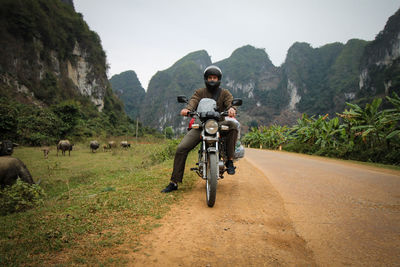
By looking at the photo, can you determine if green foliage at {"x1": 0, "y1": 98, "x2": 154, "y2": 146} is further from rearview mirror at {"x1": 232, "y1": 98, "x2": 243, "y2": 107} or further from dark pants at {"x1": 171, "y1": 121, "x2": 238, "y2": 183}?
rearview mirror at {"x1": 232, "y1": 98, "x2": 243, "y2": 107}

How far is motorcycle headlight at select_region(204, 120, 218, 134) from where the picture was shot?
310 cm

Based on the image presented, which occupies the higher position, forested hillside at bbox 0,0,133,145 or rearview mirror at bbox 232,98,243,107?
forested hillside at bbox 0,0,133,145

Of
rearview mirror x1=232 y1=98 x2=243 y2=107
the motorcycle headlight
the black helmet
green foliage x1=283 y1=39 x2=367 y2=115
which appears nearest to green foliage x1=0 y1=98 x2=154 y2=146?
the black helmet

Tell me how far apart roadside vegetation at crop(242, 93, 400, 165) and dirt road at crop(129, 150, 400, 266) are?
6531mm

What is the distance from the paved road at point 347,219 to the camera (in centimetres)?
181

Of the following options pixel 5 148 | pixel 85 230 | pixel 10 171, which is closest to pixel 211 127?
pixel 85 230

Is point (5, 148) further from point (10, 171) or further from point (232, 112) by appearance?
point (232, 112)

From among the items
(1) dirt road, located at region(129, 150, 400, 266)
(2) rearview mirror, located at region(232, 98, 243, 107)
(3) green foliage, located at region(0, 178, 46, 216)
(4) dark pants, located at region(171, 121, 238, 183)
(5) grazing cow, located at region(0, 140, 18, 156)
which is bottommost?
(3) green foliage, located at region(0, 178, 46, 216)

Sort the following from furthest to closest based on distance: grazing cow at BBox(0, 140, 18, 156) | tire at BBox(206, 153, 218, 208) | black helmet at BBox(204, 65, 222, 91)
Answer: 1. grazing cow at BBox(0, 140, 18, 156)
2. black helmet at BBox(204, 65, 222, 91)
3. tire at BBox(206, 153, 218, 208)

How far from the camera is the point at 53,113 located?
25.4 meters

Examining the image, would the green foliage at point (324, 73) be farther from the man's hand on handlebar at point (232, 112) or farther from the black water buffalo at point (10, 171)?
the black water buffalo at point (10, 171)

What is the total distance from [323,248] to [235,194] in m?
1.78

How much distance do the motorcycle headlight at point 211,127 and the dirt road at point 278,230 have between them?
1.06 m

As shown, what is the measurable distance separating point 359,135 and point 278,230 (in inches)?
432
